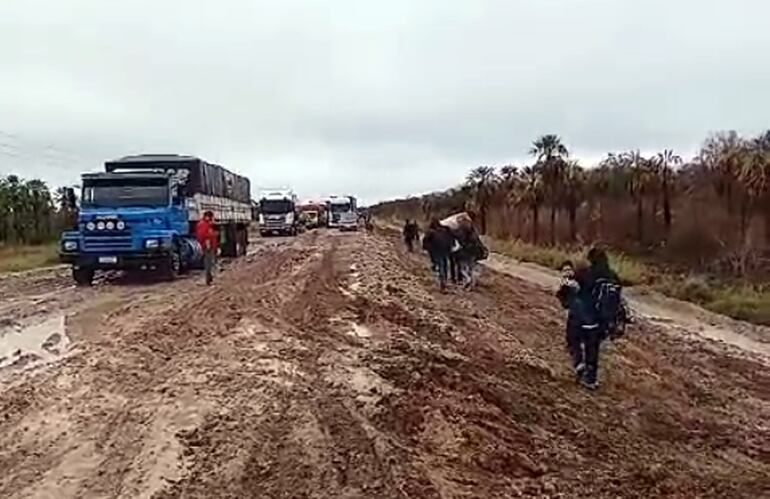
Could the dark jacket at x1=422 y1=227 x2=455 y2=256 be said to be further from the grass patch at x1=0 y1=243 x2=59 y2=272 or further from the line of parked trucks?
the grass patch at x1=0 y1=243 x2=59 y2=272

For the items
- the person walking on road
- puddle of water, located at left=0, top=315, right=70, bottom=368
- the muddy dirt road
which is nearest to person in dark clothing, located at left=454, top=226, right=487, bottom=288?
the muddy dirt road

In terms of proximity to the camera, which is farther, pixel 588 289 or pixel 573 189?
pixel 573 189

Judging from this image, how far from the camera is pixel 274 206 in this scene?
6688 cm

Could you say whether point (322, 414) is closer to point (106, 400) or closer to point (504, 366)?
→ point (106, 400)

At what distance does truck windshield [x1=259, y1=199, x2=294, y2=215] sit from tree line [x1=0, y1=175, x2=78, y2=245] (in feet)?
44.0

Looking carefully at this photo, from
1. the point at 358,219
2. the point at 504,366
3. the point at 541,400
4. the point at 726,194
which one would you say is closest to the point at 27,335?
the point at 504,366

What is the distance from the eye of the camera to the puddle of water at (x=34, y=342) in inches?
559

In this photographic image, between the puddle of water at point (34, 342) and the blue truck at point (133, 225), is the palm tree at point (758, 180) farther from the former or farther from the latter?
the puddle of water at point (34, 342)

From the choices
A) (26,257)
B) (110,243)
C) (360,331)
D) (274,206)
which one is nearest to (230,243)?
(26,257)

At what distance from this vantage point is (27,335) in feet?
54.0

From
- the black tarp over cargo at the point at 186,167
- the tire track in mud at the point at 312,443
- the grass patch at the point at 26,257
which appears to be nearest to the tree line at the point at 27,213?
the grass patch at the point at 26,257

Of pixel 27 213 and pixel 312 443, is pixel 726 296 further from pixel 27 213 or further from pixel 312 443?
pixel 27 213

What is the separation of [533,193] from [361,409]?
42.6 metres

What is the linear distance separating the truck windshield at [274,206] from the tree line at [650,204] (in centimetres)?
1131
